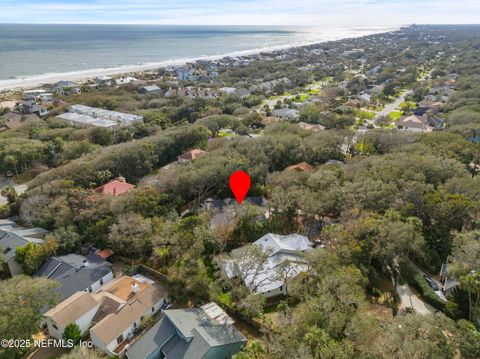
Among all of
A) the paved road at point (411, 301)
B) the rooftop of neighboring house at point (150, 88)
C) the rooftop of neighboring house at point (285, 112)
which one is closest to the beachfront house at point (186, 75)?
the rooftop of neighboring house at point (150, 88)

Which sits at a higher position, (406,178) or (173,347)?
(406,178)

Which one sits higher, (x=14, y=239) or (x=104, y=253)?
(x=14, y=239)

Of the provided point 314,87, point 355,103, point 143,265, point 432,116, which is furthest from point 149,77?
point 143,265

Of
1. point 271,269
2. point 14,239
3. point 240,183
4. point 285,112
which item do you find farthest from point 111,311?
point 285,112

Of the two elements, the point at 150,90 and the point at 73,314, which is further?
the point at 150,90

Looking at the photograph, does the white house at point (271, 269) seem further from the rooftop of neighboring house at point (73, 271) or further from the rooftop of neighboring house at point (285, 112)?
the rooftop of neighboring house at point (285, 112)

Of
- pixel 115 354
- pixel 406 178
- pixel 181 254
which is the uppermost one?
pixel 406 178

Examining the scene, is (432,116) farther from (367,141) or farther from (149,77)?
(149,77)

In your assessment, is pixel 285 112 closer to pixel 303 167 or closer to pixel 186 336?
pixel 303 167
